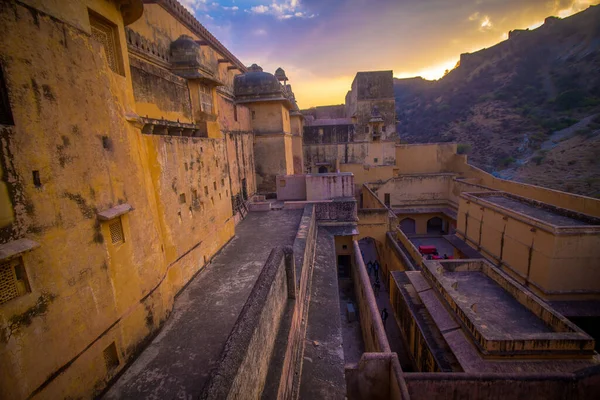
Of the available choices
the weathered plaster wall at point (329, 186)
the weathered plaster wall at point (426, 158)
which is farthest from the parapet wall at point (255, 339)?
the weathered plaster wall at point (426, 158)

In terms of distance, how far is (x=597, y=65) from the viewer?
137ft

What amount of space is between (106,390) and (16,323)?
6.19ft

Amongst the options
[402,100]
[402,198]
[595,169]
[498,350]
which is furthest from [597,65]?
[498,350]

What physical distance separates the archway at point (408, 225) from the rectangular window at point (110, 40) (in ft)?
70.9

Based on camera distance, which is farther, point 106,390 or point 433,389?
point 433,389

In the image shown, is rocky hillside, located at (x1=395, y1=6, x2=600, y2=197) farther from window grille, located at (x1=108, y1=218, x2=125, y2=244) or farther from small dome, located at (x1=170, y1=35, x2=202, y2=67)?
window grille, located at (x1=108, y1=218, x2=125, y2=244)

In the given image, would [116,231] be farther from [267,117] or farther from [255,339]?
[267,117]

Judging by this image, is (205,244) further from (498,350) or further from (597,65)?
(597,65)

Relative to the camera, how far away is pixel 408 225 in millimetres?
23312

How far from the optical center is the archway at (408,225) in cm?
2298

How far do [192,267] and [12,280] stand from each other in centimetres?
458

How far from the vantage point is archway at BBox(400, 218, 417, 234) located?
75.4 feet

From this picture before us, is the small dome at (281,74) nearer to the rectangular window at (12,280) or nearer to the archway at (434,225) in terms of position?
the archway at (434,225)

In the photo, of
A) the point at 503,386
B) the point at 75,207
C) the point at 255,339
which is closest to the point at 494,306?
the point at 503,386
